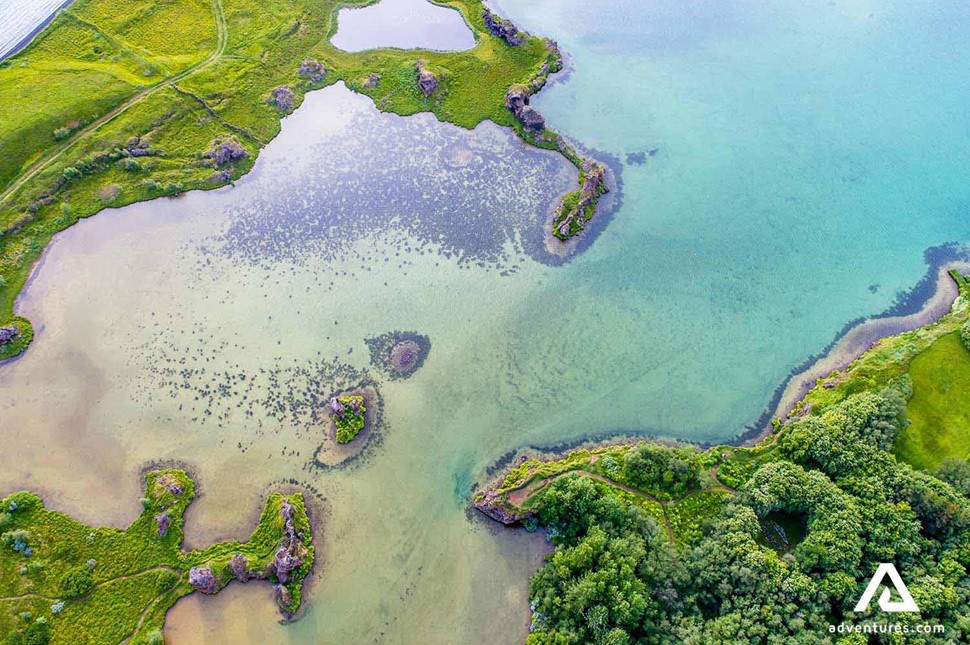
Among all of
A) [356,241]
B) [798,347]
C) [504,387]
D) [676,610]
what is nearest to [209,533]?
[504,387]

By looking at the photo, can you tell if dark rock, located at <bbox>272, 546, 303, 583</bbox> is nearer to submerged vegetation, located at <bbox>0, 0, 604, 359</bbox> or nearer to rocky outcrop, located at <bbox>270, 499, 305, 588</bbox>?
rocky outcrop, located at <bbox>270, 499, 305, 588</bbox>

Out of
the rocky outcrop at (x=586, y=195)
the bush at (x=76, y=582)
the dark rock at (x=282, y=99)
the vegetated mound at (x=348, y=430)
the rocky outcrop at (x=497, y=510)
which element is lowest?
the bush at (x=76, y=582)

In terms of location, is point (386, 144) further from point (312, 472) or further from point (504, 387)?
point (312, 472)

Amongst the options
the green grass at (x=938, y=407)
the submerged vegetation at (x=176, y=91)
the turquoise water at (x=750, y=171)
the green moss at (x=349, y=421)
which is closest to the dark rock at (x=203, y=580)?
the green moss at (x=349, y=421)

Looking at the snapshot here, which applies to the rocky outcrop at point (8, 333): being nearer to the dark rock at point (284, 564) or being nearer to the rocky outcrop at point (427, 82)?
the dark rock at point (284, 564)

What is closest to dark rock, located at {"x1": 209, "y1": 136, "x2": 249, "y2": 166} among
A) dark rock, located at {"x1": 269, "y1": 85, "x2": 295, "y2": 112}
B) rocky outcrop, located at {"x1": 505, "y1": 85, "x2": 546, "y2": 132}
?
dark rock, located at {"x1": 269, "y1": 85, "x2": 295, "y2": 112}

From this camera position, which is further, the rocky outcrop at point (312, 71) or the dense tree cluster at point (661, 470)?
the rocky outcrop at point (312, 71)
